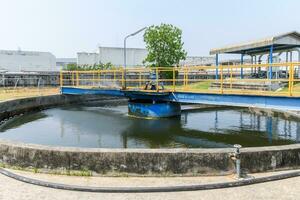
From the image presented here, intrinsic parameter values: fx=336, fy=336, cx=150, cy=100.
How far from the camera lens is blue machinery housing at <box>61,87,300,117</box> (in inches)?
443

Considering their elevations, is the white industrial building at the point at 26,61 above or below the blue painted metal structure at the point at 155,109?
above

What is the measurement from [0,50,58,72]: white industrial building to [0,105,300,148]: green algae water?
4616 cm

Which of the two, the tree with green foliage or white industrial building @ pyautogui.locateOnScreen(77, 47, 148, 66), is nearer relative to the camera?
the tree with green foliage

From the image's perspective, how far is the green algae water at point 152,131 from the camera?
12.3m

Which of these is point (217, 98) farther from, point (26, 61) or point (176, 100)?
point (26, 61)

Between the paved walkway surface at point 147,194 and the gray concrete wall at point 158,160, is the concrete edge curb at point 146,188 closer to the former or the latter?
the paved walkway surface at point 147,194

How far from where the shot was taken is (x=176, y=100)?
16594mm

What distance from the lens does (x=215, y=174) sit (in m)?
6.24

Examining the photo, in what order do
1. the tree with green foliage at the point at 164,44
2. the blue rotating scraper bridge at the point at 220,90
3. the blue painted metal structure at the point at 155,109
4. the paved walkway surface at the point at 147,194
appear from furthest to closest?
the tree with green foliage at the point at 164,44, the blue painted metal structure at the point at 155,109, the blue rotating scraper bridge at the point at 220,90, the paved walkway surface at the point at 147,194

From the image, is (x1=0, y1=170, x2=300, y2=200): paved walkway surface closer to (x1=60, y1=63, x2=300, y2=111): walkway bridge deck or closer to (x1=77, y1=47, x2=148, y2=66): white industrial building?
(x1=60, y1=63, x2=300, y2=111): walkway bridge deck

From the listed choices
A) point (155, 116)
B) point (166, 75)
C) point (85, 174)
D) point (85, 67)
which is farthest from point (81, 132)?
point (85, 67)

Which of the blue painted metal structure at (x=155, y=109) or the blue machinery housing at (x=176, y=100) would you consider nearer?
the blue machinery housing at (x=176, y=100)

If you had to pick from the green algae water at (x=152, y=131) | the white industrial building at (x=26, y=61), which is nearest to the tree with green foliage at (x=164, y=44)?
the green algae water at (x=152, y=131)

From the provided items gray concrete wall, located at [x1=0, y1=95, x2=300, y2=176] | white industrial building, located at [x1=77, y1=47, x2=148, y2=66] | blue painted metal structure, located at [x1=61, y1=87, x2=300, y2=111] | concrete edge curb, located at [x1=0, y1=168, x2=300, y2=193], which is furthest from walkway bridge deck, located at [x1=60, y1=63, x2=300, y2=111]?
white industrial building, located at [x1=77, y1=47, x2=148, y2=66]
